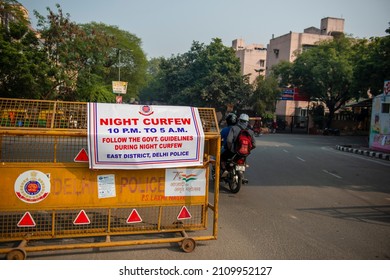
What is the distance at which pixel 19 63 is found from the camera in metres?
17.2

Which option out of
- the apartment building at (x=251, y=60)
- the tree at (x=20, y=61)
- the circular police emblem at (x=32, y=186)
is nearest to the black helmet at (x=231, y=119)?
the circular police emblem at (x=32, y=186)

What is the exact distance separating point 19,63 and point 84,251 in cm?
1580

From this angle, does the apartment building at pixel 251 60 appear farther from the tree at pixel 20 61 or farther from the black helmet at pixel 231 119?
the black helmet at pixel 231 119

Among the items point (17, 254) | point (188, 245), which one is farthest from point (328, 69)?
point (17, 254)

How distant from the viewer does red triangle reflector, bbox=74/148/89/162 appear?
404 centimetres

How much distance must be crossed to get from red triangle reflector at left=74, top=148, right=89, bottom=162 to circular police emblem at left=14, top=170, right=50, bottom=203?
1.28 ft

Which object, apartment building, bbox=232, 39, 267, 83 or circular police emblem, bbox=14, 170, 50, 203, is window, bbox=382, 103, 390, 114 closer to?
circular police emblem, bbox=14, 170, 50, 203

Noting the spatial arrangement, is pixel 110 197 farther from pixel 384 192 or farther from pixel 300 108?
pixel 300 108

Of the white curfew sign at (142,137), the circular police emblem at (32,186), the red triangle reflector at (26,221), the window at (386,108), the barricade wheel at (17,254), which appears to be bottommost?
the barricade wheel at (17,254)

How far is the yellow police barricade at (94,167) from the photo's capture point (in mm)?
3904

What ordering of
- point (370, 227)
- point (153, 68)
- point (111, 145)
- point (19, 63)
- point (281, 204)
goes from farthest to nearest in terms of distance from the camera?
1. point (153, 68)
2. point (19, 63)
3. point (281, 204)
4. point (370, 227)
5. point (111, 145)

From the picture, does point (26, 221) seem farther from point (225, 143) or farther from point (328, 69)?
point (328, 69)

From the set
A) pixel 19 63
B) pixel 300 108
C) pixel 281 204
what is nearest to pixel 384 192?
pixel 281 204

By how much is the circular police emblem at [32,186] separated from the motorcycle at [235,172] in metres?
4.15
